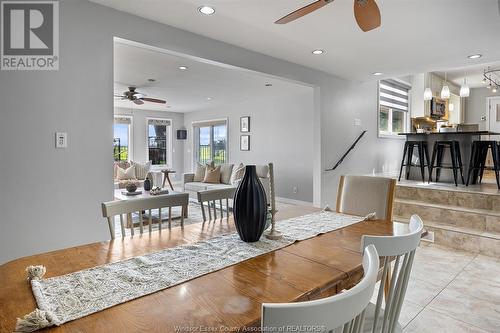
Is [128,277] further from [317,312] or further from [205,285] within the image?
[317,312]

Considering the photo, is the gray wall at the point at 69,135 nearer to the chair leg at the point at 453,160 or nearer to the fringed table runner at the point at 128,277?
the fringed table runner at the point at 128,277

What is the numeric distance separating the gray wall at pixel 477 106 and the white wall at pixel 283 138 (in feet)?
18.4


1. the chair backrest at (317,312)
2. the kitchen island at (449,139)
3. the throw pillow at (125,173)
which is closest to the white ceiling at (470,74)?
the kitchen island at (449,139)

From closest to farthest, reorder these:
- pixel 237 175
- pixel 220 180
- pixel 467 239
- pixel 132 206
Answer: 1. pixel 132 206
2. pixel 467 239
3. pixel 237 175
4. pixel 220 180

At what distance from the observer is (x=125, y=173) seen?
7.30 metres

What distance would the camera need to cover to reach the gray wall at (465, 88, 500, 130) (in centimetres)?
841

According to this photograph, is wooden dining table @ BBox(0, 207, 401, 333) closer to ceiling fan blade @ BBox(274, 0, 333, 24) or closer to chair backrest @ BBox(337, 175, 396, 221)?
chair backrest @ BBox(337, 175, 396, 221)

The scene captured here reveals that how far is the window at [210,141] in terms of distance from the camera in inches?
348

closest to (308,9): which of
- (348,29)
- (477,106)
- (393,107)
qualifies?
(348,29)

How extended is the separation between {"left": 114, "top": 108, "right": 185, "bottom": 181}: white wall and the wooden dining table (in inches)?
319

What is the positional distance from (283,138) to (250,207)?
5.81 m

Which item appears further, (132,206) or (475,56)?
(475,56)

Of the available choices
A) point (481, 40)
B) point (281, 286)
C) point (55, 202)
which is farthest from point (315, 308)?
point (481, 40)

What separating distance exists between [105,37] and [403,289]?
8.84ft
